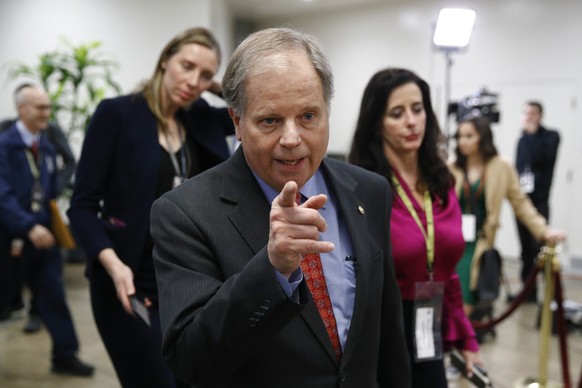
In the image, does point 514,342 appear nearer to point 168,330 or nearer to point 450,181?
point 450,181

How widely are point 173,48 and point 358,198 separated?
1.12 metres

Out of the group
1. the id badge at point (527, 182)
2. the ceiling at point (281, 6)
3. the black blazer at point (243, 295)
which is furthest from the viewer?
the ceiling at point (281, 6)

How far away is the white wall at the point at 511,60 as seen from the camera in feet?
27.5

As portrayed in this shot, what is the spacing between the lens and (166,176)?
7.03 ft

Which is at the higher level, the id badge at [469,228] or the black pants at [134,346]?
the black pants at [134,346]

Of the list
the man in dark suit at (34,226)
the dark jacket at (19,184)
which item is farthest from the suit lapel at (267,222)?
the dark jacket at (19,184)

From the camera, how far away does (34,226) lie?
14.0ft

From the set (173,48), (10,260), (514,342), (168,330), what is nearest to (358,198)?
(168,330)

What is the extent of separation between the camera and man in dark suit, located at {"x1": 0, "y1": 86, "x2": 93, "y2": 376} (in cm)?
434

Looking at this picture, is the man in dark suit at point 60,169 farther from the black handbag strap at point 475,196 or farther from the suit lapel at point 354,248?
the suit lapel at point 354,248

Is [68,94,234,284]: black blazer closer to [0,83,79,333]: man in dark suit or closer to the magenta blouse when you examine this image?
the magenta blouse

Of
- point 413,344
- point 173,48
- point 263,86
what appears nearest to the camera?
point 263,86

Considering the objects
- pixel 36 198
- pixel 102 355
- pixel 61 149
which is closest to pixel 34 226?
pixel 36 198

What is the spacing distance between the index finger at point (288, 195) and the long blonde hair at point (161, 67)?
131cm
